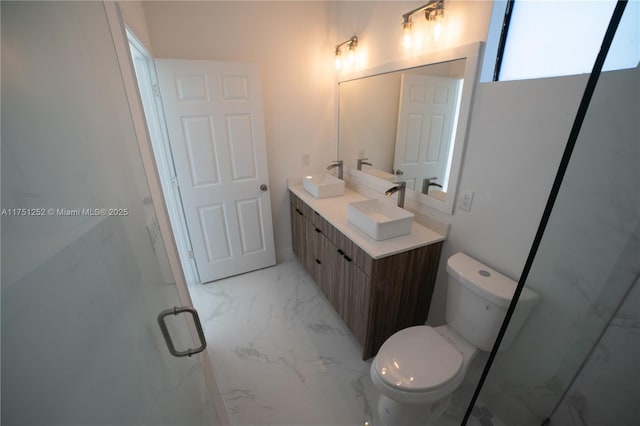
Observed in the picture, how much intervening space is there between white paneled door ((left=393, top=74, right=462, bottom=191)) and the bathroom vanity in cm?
39

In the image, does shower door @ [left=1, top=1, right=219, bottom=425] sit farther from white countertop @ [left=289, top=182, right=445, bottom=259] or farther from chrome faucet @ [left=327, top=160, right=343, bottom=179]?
chrome faucet @ [left=327, top=160, right=343, bottom=179]

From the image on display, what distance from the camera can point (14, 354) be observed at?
33 cm

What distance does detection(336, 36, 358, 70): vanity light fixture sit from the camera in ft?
6.55

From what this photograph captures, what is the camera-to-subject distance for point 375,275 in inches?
53.4

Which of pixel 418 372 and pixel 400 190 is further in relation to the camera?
pixel 400 190

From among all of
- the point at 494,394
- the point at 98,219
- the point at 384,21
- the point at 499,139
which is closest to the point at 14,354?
the point at 98,219

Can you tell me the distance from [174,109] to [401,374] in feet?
7.36

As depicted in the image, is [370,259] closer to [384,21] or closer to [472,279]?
[472,279]

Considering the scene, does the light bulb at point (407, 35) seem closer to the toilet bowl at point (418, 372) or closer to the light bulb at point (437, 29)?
the light bulb at point (437, 29)

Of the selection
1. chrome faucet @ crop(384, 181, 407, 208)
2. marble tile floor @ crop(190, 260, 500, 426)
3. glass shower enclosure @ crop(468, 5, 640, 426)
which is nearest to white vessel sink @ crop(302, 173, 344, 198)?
chrome faucet @ crop(384, 181, 407, 208)

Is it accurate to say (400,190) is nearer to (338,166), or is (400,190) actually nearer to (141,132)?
(338,166)

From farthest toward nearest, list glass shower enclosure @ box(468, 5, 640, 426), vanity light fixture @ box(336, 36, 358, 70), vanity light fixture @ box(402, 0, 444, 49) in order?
vanity light fixture @ box(336, 36, 358, 70)
vanity light fixture @ box(402, 0, 444, 49)
glass shower enclosure @ box(468, 5, 640, 426)

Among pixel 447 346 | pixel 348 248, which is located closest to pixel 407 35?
pixel 348 248

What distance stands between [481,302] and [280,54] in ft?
7.65
